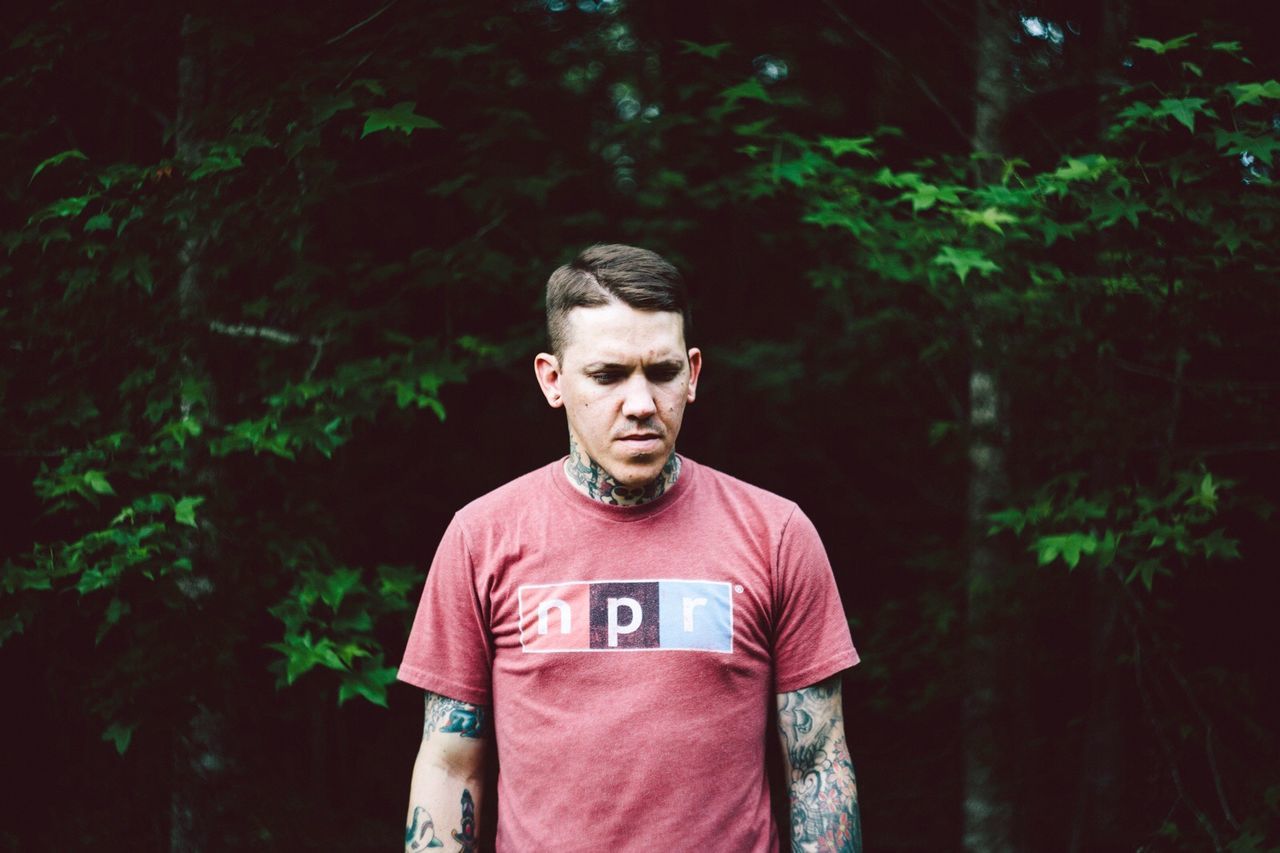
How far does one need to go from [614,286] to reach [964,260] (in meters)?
2.14

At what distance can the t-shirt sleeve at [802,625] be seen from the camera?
80.3 inches

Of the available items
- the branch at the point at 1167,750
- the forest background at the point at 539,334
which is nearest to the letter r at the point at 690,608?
the forest background at the point at 539,334

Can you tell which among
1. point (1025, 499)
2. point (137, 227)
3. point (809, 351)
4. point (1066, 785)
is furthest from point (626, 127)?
point (1066, 785)

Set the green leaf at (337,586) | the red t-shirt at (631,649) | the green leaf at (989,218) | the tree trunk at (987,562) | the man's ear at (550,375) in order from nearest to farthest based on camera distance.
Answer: the red t-shirt at (631,649) → the man's ear at (550,375) → the green leaf at (337,586) → the green leaf at (989,218) → the tree trunk at (987,562)

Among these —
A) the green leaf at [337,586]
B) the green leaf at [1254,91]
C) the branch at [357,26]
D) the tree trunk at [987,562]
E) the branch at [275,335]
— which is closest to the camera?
the green leaf at [1254,91]

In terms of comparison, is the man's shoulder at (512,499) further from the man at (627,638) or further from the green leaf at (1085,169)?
the green leaf at (1085,169)

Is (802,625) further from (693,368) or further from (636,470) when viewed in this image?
(693,368)

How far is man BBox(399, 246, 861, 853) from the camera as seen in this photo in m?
1.93

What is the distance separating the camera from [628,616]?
78.1 inches

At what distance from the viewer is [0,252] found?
3742mm

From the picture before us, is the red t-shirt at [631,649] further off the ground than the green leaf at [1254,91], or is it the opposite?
the green leaf at [1254,91]

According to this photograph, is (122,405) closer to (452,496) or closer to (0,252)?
(0,252)

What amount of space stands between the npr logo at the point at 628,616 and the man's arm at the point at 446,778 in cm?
21

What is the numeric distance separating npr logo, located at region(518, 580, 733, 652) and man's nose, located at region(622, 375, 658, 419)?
31 cm
